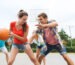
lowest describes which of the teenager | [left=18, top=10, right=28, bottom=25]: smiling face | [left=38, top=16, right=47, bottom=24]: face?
the teenager

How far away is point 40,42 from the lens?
13.7 metres

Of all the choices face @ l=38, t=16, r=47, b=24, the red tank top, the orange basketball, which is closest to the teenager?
face @ l=38, t=16, r=47, b=24

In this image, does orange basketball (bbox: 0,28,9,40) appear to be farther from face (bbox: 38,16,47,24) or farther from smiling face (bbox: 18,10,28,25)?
face (bbox: 38,16,47,24)

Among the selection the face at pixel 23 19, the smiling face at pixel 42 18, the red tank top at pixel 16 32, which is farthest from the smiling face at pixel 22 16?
the smiling face at pixel 42 18

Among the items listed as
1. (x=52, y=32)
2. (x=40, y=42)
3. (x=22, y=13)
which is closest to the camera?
(x=22, y=13)

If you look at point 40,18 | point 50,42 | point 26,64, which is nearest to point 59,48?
point 50,42

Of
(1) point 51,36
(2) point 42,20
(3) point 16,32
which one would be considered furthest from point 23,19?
(1) point 51,36

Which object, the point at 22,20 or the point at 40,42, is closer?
the point at 22,20

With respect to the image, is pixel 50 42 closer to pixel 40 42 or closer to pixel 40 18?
Result: pixel 40 18

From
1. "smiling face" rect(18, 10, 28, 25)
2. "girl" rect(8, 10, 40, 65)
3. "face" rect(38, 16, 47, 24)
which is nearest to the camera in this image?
"smiling face" rect(18, 10, 28, 25)

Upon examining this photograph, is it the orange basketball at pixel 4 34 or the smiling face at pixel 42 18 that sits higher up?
the smiling face at pixel 42 18

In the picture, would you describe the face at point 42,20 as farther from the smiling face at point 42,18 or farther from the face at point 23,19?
the face at point 23,19

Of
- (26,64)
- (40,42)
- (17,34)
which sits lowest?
(26,64)

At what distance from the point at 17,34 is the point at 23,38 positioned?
22 centimetres
